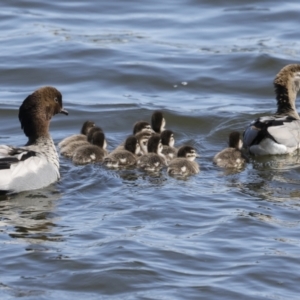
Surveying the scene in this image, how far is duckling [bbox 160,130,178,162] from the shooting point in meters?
12.0

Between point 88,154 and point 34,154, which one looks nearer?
point 34,154

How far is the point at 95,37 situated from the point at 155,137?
7199 millimetres

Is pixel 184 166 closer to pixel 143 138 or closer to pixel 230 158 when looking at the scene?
pixel 230 158

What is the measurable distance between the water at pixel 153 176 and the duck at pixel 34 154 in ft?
0.53

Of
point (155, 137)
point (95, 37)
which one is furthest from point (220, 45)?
point (155, 137)

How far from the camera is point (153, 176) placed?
11.2m

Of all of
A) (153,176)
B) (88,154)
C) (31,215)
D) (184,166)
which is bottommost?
(31,215)

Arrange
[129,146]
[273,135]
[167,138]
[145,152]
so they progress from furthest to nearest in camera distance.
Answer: [273,135] → [167,138] → [145,152] → [129,146]

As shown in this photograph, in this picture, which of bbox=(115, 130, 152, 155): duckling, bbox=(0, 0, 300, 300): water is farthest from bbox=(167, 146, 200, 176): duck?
bbox=(115, 130, 152, 155): duckling

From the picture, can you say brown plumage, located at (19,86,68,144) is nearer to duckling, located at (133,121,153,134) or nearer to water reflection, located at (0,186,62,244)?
water reflection, located at (0,186,62,244)

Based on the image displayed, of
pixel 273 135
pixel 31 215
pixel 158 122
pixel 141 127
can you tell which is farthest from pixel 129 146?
pixel 31 215

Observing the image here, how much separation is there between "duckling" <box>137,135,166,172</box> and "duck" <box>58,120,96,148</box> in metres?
1.27

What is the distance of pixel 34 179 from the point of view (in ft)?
35.4

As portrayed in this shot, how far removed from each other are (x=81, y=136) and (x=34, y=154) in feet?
5.84
